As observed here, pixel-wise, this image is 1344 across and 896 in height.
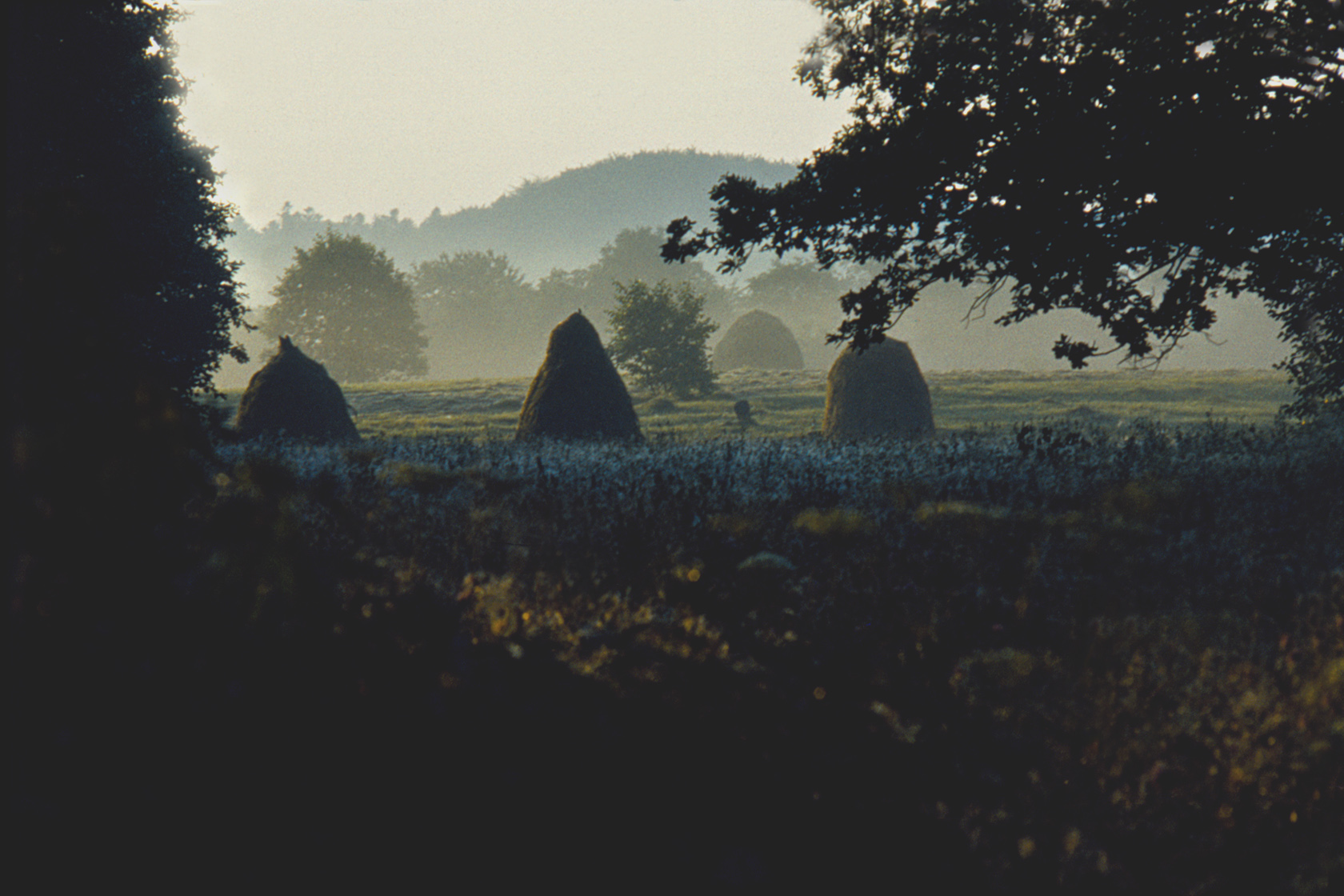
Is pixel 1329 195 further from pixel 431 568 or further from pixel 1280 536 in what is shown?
pixel 431 568

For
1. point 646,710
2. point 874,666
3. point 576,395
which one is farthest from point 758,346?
point 646,710

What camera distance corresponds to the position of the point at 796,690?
393 centimetres

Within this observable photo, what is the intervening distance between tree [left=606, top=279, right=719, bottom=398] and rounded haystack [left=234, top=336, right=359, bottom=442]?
19.0 meters

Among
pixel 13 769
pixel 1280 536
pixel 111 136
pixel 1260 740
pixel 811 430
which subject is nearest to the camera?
pixel 13 769

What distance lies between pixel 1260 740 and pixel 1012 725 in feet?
3.12

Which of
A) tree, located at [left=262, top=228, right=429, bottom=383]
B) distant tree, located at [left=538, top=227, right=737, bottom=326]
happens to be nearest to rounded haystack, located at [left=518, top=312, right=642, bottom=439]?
tree, located at [left=262, top=228, right=429, bottom=383]

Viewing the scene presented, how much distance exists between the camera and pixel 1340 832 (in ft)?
9.25

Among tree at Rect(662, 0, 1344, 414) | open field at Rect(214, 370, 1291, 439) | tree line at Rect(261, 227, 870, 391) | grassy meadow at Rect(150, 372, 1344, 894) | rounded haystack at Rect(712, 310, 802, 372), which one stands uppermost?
tree line at Rect(261, 227, 870, 391)

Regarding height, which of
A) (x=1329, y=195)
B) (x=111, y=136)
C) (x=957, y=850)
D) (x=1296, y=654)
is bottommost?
(x=957, y=850)

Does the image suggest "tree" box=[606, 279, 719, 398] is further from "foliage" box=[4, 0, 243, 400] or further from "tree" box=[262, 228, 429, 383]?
"tree" box=[262, 228, 429, 383]

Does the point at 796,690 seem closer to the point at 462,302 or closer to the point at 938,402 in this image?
the point at 938,402

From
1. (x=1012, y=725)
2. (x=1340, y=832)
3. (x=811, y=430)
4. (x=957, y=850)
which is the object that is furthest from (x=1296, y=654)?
(x=811, y=430)

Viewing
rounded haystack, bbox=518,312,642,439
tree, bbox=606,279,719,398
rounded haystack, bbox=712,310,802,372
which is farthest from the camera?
rounded haystack, bbox=712,310,802,372

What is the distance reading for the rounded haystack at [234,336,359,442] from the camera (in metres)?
18.2
